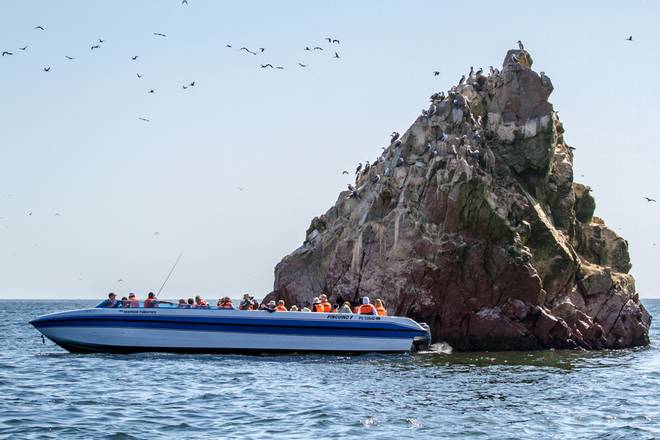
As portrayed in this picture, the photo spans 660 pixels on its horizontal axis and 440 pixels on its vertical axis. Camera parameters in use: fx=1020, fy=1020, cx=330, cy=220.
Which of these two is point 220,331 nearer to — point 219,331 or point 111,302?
point 219,331

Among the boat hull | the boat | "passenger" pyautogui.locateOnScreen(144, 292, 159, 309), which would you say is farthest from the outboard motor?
"passenger" pyautogui.locateOnScreen(144, 292, 159, 309)

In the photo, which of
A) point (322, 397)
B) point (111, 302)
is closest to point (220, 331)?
point (111, 302)

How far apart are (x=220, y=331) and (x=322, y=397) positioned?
12.1 metres

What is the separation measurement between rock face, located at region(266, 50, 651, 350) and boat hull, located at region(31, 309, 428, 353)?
5.84m

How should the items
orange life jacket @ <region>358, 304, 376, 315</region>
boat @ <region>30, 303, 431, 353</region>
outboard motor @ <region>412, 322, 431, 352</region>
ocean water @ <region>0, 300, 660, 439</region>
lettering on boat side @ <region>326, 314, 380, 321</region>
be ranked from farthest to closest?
outboard motor @ <region>412, 322, 431, 352</region> < orange life jacket @ <region>358, 304, 376, 315</region> < lettering on boat side @ <region>326, 314, 380, 321</region> < boat @ <region>30, 303, 431, 353</region> < ocean water @ <region>0, 300, 660, 439</region>

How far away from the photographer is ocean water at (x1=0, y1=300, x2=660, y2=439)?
75.9 ft

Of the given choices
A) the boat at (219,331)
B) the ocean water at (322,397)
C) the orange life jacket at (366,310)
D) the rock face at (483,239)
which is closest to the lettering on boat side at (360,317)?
the boat at (219,331)

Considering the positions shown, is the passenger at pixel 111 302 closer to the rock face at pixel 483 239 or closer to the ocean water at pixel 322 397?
the ocean water at pixel 322 397

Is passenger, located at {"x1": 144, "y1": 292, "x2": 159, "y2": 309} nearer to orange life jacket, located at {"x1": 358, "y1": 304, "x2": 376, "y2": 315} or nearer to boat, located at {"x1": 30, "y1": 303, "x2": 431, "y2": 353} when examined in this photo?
boat, located at {"x1": 30, "y1": 303, "x2": 431, "y2": 353}

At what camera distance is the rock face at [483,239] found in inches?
1813

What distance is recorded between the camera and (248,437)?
21953mm

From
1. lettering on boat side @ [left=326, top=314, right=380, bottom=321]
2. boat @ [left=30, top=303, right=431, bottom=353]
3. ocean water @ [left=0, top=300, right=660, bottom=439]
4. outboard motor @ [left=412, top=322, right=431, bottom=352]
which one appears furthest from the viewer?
outboard motor @ [left=412, top=322, right=431, bottom=352]

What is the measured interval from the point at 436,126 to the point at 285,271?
1044 cm

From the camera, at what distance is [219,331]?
1549 inches
